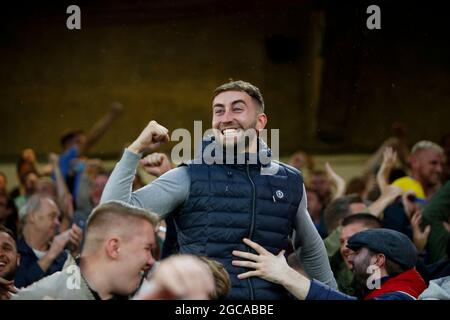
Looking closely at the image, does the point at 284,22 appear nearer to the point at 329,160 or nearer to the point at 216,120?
the point at 329,160

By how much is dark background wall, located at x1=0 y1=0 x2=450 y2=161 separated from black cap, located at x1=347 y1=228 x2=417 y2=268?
6.96 metres

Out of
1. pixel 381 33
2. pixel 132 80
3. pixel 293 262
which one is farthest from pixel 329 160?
pixel 293 262

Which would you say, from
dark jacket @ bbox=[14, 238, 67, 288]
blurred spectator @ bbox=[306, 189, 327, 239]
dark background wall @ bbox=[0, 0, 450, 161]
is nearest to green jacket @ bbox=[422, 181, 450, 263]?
blurred spectator @ bbox=[306, 189, 327, 239]

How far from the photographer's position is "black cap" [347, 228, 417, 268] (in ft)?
18.4

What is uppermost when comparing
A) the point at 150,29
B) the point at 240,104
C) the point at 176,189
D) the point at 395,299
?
the point at 150,29

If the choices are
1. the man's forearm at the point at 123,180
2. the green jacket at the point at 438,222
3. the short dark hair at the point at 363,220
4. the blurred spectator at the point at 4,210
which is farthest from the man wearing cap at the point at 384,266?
the blurred spectator at the point at 4,210

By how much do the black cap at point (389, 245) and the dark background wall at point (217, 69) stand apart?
696 centimetres

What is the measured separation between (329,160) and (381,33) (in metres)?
1.58

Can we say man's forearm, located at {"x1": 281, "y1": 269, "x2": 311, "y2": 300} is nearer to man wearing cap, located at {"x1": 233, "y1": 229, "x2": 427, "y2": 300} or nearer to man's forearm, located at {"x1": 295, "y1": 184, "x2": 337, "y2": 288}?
man wearing cap, located at {"x1": 233, "y1": 229, "x2": 427, "y2": 300}

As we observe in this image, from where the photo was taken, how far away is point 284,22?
12.7 m

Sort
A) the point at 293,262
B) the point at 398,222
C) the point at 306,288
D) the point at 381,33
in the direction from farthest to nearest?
the point at 381,33 < the point at 398,222 < the point at 293,262 < the point at 306,288

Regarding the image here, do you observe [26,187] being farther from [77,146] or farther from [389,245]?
[389,245]

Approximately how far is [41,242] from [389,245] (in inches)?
112

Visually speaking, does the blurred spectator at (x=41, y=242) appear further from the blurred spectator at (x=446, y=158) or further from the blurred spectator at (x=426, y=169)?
the blurred spectator at (x=446, y=158)
